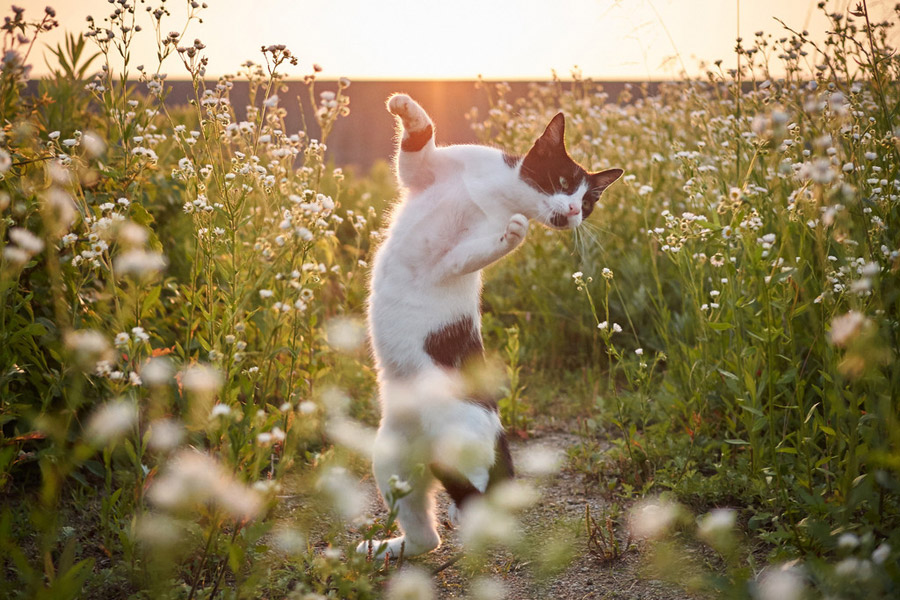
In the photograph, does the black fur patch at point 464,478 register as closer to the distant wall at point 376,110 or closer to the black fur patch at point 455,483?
the black fur patch at point 455,483

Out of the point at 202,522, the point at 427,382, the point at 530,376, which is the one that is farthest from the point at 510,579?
the point at 530,376

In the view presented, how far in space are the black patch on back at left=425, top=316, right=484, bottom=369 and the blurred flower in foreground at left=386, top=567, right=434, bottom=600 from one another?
69 centimetres

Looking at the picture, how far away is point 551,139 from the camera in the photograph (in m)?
2.67

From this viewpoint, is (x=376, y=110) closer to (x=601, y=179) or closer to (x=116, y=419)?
(x=601, y=179)

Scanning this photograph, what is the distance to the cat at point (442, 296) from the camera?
227cm

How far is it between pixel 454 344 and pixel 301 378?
2.07ft

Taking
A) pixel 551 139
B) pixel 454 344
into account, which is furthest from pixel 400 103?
pixel 454 344

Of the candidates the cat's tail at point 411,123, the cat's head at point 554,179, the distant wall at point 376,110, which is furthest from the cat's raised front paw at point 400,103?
the distant wall at point 376,110

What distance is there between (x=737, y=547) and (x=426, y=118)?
187 centimetres

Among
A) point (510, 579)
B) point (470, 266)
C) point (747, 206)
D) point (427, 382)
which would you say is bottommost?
point (510, 579)

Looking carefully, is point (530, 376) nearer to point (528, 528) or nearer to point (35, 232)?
point (528, 528)

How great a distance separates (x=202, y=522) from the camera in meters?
2.31

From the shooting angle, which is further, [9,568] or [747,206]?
[747,206]

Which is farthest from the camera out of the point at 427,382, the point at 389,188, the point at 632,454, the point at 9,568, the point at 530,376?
the point at 389,188
